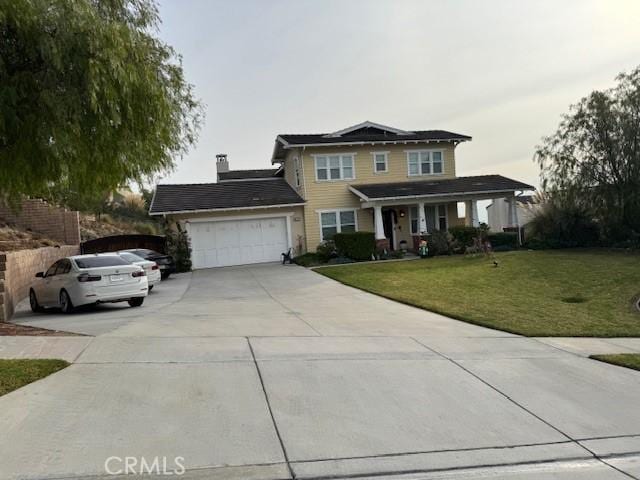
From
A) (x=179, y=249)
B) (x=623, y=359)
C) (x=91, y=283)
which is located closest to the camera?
(x=623, y=359)

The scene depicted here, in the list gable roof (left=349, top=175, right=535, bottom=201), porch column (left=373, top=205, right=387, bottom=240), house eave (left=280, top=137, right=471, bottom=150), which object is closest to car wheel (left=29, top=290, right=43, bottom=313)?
house eave (left=280, top=137, right=471, bottom=150)

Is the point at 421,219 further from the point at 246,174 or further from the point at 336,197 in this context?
the point at 246,174

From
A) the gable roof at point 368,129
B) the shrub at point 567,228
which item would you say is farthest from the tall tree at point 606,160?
the gable roof at point 368,129

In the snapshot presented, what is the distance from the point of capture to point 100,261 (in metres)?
13.5

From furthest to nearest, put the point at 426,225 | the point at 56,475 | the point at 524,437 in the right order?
the point at 426,225
the point at 524,437
the point at 56,475

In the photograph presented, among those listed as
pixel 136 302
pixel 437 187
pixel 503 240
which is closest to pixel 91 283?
pixel 136 302

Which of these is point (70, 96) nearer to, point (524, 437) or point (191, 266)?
point (524, 437)

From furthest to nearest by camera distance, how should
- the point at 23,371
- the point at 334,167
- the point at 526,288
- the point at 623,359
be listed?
the point at 334,167 → the point at 526,288 → the point at 623,359 → the point at 23,371

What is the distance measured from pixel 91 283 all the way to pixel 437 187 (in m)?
20.1

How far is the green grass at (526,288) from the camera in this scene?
11.9m

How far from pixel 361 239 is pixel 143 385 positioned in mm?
19576

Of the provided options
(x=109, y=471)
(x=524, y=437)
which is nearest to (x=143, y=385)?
(x=109, y=471)

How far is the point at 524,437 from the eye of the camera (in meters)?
5.23

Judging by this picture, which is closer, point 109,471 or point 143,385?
point 109,471
